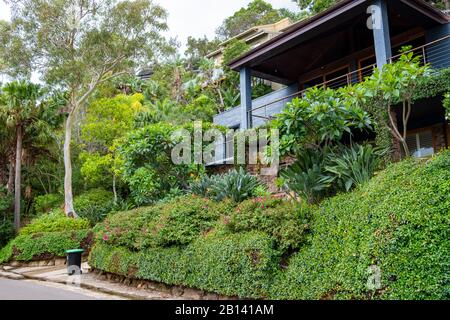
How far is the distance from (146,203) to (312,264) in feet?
30.3

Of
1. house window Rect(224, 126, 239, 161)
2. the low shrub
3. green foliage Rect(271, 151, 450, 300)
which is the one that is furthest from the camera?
house window Rect(224, 126, 239, 161)

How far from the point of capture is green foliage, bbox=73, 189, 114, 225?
1747 centimetres

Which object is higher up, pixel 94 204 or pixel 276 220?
pixel 94 204

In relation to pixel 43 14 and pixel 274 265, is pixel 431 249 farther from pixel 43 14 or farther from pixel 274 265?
pixel 43 14

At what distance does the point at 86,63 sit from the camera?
1911 centimetres

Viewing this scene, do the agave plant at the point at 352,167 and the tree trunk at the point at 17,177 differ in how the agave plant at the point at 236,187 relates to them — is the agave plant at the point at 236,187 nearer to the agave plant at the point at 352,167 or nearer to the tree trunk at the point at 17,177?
the agave plant at the point at 352,167

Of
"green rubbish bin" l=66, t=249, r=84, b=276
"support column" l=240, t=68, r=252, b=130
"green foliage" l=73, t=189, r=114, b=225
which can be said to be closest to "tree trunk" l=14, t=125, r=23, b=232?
"green foliage" l=73, t=189, r=114, b=225

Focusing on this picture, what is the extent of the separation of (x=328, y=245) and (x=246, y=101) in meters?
10.2

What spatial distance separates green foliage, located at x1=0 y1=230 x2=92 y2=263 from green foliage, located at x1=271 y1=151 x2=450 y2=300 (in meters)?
11.6

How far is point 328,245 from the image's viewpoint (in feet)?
19.4

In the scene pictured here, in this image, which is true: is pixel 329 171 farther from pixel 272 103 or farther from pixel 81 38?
pixel 81 38

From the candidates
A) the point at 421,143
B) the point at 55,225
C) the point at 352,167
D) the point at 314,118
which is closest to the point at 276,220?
the point at 352,167

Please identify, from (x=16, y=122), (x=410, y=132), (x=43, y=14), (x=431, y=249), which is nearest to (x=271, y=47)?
(x=410, y=132)

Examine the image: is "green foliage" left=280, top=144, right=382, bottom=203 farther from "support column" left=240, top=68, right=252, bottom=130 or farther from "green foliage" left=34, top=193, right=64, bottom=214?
"green foliage" left=34, top=193, right=64, bottom=214
